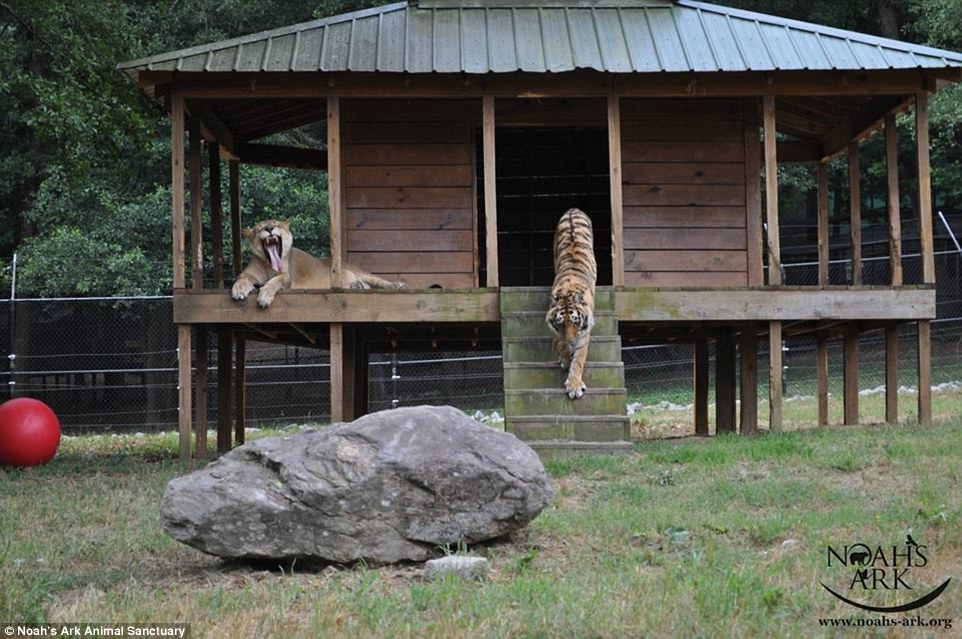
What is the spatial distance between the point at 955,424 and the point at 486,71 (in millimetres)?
6079

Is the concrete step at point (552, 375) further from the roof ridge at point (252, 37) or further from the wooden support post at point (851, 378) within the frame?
the roof ridge at point (252, 37)

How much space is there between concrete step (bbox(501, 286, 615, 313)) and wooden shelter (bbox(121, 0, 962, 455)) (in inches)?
0.9

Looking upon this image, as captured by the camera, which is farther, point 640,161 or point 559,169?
point 559,169

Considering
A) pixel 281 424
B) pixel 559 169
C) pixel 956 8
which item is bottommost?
pixel 281 424

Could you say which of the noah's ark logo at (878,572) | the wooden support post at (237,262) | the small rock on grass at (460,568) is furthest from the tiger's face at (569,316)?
the small rock on grass at (460,568)

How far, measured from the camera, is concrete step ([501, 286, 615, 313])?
1384 centimetres

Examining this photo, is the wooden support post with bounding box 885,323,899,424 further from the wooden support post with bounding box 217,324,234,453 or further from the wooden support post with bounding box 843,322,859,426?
the wooden support post with bounding box 217,324,234,453

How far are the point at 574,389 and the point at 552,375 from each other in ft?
1.23

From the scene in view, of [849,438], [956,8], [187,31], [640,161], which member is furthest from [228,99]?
[956,8]

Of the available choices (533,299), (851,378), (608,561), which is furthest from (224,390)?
(608,561)

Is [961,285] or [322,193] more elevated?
[322,193]

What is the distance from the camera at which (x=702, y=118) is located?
15820 mm

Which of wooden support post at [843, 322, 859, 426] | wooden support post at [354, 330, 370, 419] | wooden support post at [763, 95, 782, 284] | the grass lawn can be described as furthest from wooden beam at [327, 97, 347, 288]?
wooden support post at [843, 322, 859, 426]

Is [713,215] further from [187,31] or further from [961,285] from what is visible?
[187,31]
